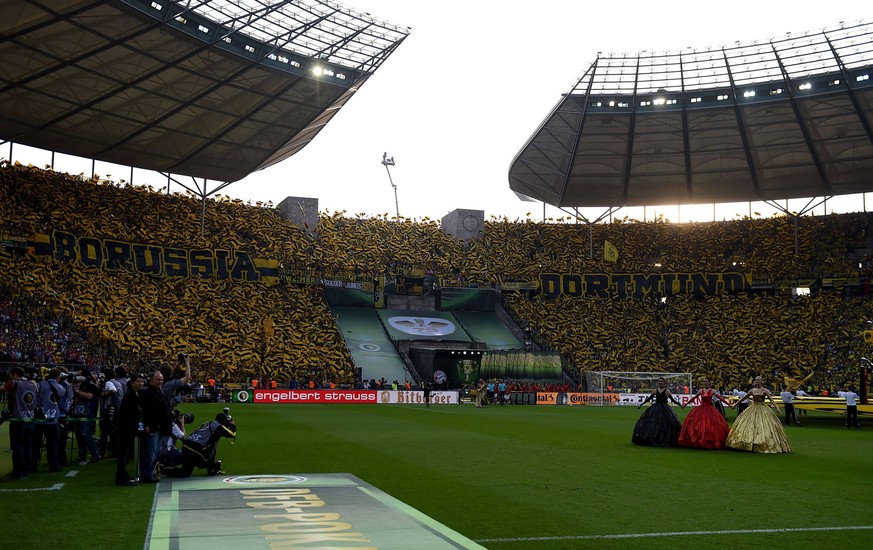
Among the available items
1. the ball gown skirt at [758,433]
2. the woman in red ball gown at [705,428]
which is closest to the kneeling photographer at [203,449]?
the woman in red ball gown at [705,428]

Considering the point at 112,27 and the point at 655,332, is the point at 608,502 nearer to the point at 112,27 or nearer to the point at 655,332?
the point at 112,27

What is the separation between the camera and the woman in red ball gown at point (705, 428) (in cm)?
1992

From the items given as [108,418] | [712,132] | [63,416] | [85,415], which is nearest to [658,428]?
[108,418]

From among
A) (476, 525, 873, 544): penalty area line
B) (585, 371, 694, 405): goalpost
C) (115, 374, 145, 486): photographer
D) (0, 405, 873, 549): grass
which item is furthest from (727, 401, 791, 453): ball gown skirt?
(585, 371, 694, 405): goalpost

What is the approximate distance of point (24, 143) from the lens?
50938mm

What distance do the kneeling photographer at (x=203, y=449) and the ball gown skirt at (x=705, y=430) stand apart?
11835 millimetres

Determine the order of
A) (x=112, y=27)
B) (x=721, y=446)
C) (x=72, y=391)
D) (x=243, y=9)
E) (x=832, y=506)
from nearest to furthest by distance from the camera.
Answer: (x=832, y=506) → (x=72, y=391) → (x=721, y=446) → (x=112, y=27) → (x=243, y=9)

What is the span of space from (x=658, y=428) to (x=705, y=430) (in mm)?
1143

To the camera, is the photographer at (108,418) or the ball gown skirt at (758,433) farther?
the ball gown skirt at (758,433)

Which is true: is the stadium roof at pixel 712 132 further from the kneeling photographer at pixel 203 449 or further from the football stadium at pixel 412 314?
the kneeling photographer at pixel 203 449

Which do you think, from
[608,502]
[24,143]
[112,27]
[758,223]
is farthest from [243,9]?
[758,223]

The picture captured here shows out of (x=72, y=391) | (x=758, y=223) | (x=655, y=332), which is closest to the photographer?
(x=72, y=391)

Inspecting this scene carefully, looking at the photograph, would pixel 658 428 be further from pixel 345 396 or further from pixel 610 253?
pixel 610 253

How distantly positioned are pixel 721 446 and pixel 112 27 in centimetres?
3273
